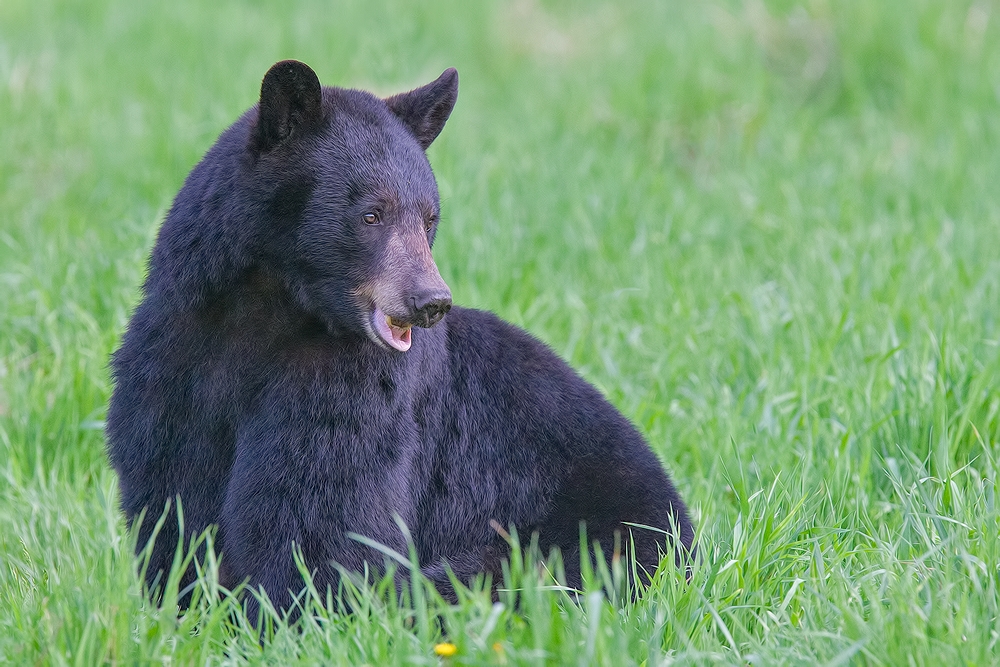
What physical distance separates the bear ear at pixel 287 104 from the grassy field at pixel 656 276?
112 centimetres

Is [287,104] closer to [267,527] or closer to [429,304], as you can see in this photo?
[429,304]

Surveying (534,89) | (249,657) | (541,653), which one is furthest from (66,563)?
(534,89)

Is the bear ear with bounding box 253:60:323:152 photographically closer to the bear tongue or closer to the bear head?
the bear head

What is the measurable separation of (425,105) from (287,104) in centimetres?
47

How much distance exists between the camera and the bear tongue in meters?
2.91

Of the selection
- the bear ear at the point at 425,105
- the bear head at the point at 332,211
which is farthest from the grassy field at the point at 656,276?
the bear ear at the point at 425,105

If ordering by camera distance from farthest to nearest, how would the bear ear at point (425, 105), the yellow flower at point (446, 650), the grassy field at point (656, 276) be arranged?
the bear ear at point (425, 105)
the grassy field at point (656, 276)
the yellow flower at point (446, 650)

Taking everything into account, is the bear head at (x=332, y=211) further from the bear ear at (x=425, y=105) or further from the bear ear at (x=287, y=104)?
the bear ear at (x=425, y=105)

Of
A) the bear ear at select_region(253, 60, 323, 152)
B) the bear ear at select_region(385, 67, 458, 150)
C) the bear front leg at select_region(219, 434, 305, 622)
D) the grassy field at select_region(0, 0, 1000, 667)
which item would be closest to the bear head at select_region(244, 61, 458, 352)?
the bear ear at select_region(253, 60, 323, 152)

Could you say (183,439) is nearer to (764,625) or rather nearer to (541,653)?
(541,653)

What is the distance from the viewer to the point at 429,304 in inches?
109

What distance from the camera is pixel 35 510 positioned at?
3.54 m

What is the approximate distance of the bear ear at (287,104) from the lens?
9.41 ft

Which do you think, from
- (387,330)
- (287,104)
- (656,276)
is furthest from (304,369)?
(656,276)
